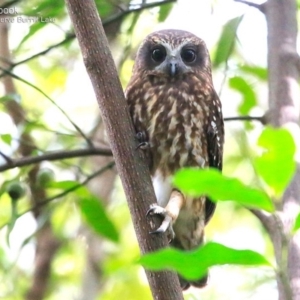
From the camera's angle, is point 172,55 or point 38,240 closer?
point 172,55

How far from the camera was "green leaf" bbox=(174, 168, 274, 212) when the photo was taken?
0.76 meters

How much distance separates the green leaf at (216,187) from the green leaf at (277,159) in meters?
0.03

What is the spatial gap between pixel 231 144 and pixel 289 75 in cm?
194

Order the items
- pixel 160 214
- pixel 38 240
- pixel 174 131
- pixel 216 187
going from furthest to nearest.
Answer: pixel 38 240, pixel 174 131, pixel 160 214, pixel 216 187

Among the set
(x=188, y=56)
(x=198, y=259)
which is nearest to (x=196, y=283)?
(x=188, y=56)

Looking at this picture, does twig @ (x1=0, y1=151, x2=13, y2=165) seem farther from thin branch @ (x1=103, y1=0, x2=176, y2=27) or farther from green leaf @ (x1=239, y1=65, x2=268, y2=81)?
green leaf @ (x1=239, y1=65, x2=268, y2=81)

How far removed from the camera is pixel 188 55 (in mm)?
2898

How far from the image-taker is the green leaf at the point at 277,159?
800 mm

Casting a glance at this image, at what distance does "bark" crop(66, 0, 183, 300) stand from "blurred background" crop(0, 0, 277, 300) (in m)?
0.42

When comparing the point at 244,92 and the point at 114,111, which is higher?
the point at 244,92

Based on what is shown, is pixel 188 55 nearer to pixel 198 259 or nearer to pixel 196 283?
pixel 196 283

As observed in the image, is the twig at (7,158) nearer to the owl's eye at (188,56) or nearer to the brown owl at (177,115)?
the brown owl at (177,115)

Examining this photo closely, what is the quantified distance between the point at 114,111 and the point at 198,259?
3.12ft

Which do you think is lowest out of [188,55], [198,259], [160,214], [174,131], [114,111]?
[198,259]
